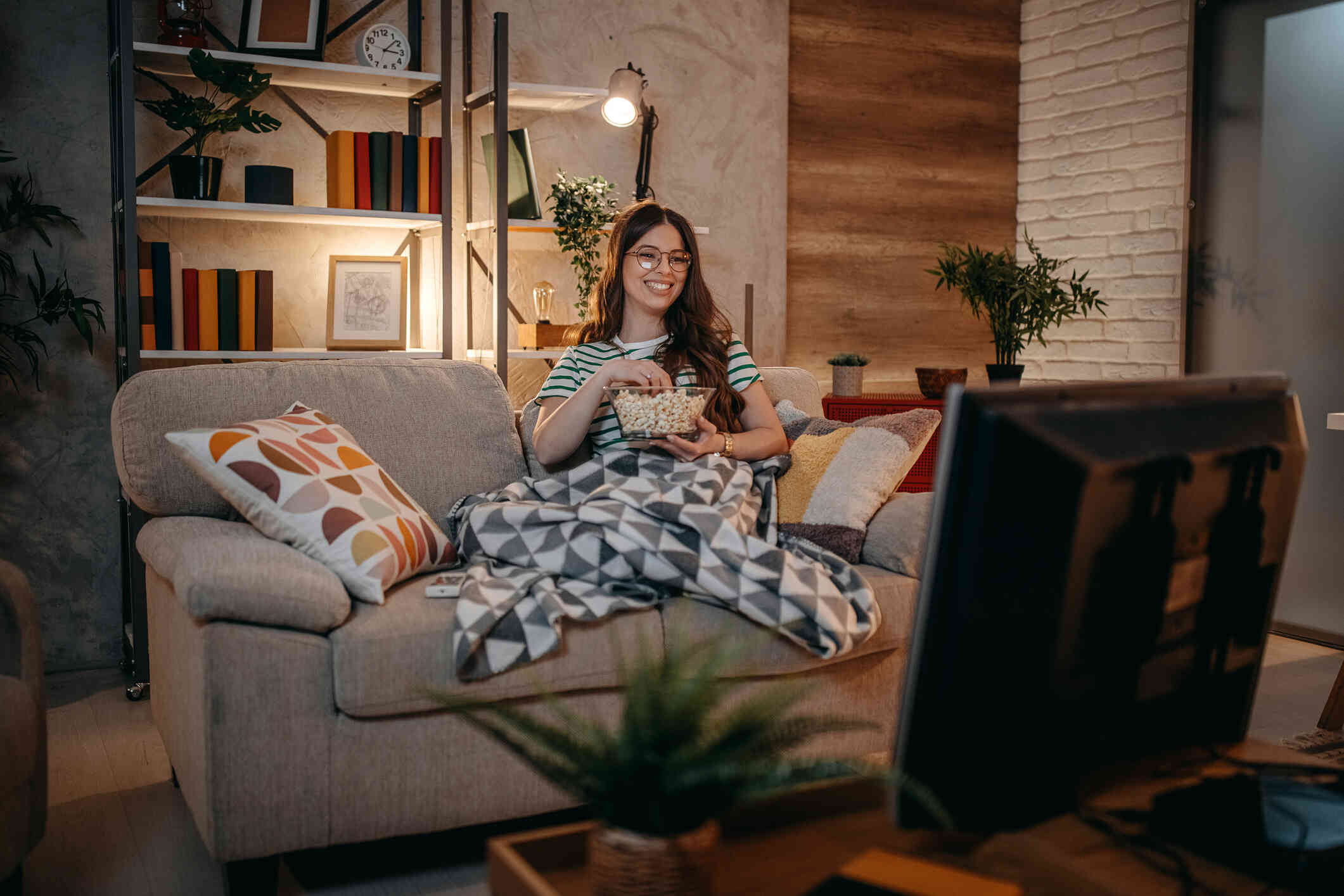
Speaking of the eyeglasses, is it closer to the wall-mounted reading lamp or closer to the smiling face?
the smiling face

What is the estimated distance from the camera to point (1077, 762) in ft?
2.55

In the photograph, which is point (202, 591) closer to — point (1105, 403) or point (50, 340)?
point (1105, 403)

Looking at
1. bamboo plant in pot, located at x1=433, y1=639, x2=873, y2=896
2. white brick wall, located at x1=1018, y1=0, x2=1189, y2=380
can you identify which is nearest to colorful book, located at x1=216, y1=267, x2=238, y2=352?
bamboo plant in pot, located at x1=433, y1=639, x2=873, y2=896

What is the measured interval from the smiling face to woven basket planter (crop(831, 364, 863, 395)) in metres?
1.33

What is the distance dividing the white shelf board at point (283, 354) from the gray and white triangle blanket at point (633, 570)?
788mm

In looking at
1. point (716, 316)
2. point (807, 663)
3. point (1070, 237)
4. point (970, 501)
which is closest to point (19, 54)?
point (716, 316)

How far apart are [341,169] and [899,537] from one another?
1.89 metres

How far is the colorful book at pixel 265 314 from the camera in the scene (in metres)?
2.99

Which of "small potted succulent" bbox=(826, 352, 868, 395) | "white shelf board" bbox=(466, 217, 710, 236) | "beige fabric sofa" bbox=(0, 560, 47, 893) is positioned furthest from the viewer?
"small potted succulent" bbox=(826, 352, 868, 395)

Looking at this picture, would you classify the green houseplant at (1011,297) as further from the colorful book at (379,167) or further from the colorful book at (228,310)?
the colorful book at (228,310)

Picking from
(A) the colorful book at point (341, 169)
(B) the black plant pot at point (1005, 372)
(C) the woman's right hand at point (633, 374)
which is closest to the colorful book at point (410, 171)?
(A) the colorful book at point (341, 169)

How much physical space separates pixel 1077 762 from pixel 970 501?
9.0 inches

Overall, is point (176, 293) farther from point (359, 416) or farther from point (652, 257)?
point (652, 257)

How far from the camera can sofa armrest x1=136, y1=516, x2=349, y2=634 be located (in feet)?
5.45
